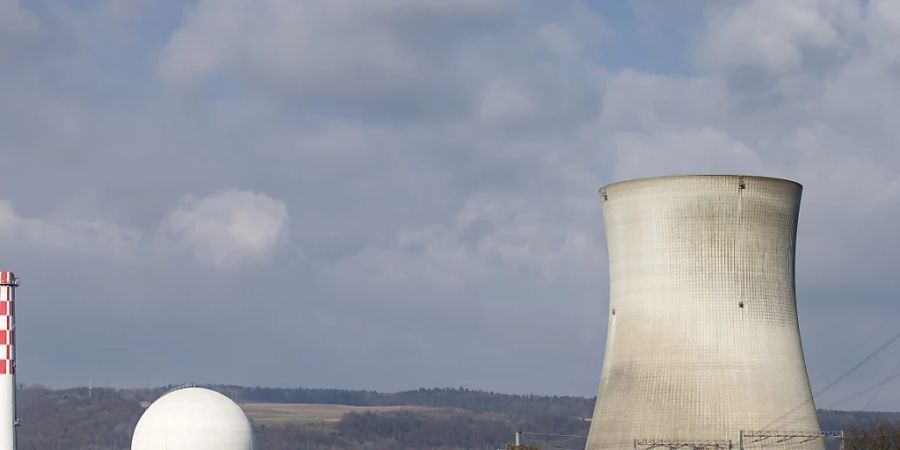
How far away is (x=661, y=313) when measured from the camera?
38031 mm

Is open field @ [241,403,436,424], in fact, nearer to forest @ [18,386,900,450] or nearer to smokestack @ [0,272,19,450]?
forest @ [18,386,900,450]

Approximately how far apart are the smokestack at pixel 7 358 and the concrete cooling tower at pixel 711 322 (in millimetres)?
17039

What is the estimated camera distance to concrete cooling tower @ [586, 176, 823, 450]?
123 feet

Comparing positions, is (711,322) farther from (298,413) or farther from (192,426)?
(298,413)

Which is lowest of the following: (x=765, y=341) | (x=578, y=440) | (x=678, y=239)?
(x=578, y=440)

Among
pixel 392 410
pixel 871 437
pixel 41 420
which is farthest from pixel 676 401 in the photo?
pixel 392 410

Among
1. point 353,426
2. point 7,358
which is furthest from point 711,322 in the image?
point 353,426

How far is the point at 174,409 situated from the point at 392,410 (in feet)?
211

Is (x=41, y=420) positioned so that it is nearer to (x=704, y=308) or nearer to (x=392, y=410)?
(x=392, y=410)

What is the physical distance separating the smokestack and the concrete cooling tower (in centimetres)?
1704

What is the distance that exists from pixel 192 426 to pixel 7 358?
11.4 m

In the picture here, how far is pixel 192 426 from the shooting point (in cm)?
4200

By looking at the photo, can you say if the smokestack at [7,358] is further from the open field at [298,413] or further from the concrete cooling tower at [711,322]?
the open field at [298,413]

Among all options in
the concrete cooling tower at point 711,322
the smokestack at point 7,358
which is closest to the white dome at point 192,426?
the smokestack at point 7,358
